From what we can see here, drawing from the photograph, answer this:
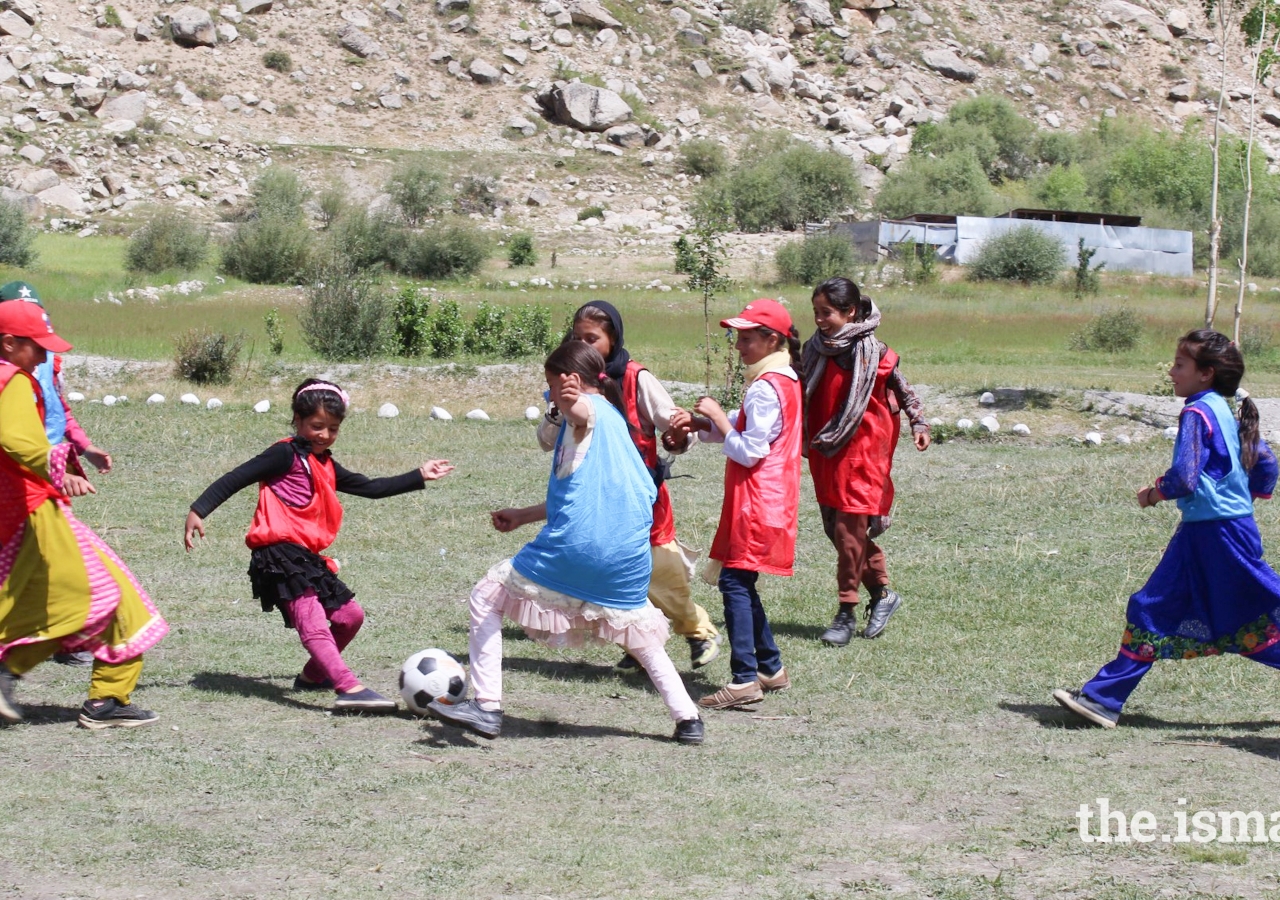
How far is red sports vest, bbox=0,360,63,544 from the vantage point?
16.4 ft

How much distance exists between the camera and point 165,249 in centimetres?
3844

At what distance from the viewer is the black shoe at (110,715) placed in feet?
17.0

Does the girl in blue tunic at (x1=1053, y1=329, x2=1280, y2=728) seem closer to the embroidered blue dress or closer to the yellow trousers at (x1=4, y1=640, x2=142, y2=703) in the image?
the embroidered blue dress

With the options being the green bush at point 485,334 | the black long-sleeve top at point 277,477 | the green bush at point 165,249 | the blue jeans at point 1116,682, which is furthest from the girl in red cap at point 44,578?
the green bush at point 165,249

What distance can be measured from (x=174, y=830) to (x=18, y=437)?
1.63 m

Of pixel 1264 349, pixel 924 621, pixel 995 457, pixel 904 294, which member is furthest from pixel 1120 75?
pixel 924 621

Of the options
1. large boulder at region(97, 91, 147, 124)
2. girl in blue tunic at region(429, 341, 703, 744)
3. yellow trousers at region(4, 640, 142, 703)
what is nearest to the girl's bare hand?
girl in blue tunic at region(429, 341, 703, 744)

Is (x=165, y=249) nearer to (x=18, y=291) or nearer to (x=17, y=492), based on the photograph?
(x=18, y=291)

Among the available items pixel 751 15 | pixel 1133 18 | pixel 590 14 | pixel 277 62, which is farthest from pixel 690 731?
pixel 1133 18

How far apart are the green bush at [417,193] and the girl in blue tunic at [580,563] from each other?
4662 centimetres

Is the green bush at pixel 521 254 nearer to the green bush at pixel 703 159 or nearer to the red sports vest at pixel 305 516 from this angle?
the green bush at pixel 703 159

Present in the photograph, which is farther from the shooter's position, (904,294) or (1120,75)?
(1120,75)

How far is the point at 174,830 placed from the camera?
4.10m

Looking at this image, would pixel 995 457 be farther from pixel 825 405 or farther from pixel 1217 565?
pixel 1217 565
